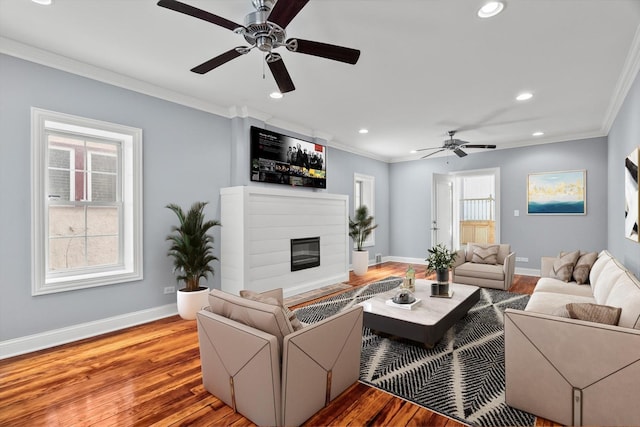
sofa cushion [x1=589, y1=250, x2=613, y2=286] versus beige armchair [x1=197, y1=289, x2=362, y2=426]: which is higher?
sofa cushion [x1=589, y1=250, x2=613, y2=286]

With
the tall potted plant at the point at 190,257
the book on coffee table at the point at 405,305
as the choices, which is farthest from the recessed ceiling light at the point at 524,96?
the tall potted plant at the point at 190,257

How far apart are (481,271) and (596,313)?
11.1ft

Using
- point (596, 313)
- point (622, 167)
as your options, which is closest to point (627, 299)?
point (596, 313)

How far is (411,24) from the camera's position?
244 cm

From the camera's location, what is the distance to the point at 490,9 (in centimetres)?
223

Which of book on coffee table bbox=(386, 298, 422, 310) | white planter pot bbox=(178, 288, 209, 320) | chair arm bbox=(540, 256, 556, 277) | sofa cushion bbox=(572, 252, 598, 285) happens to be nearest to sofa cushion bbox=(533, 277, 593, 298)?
sofa cushion bbox=(572, 252, 598, 285)

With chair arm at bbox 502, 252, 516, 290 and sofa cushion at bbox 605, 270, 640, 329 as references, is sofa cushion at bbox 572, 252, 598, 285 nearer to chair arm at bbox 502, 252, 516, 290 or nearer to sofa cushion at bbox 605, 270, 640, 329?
chair arm at bbox 502, 252, 516, 290

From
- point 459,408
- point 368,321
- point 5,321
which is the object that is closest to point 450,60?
point 368,321

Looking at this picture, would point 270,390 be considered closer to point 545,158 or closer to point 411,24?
→ point 411,24

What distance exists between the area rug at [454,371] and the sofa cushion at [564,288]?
1.97 feet

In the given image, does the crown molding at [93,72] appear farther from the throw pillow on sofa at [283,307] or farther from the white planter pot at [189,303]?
the throw pillow on sofa at [283,307]

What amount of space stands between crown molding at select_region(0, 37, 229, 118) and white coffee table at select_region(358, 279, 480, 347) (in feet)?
11.1

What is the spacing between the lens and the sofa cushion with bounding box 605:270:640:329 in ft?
5.68

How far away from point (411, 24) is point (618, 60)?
2222 mm
